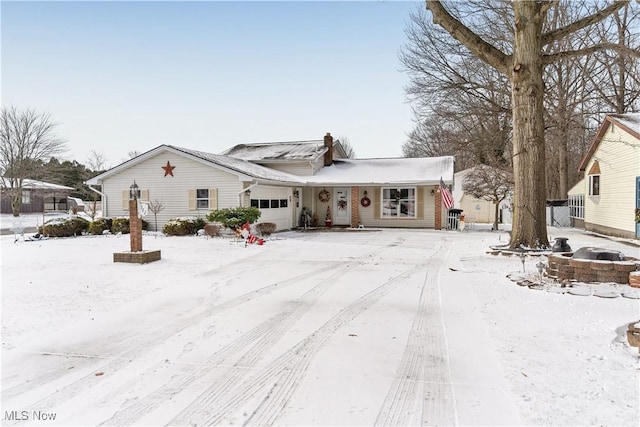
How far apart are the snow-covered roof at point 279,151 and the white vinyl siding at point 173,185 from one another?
5.30 meters

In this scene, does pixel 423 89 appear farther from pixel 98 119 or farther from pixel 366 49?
pixel 98 119

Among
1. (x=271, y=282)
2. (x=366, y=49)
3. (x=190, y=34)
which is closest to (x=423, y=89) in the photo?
(x=366, y=49)

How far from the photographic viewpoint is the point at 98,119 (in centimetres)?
2145

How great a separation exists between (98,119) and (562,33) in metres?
21.8

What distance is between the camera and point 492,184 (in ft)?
61.8

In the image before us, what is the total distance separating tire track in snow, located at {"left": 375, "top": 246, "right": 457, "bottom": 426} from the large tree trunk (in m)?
6.75

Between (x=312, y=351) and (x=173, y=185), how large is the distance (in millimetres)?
14595

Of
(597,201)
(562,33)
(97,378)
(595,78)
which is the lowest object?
(97,378)

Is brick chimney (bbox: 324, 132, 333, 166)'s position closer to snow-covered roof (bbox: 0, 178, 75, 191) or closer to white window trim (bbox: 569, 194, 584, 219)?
white window trim (bbox: 569, 194, 584, 219)

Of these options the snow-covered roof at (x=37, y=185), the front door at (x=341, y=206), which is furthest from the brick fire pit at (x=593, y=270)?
the snow-covered roof at (x=37, y=185)

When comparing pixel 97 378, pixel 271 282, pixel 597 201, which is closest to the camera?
pixel 97 378

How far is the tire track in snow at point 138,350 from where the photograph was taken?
296 centimetres

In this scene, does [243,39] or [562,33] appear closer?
[562,33]

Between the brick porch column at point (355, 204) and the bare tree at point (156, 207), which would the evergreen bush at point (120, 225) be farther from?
the brick porch column at point (355, 204)
